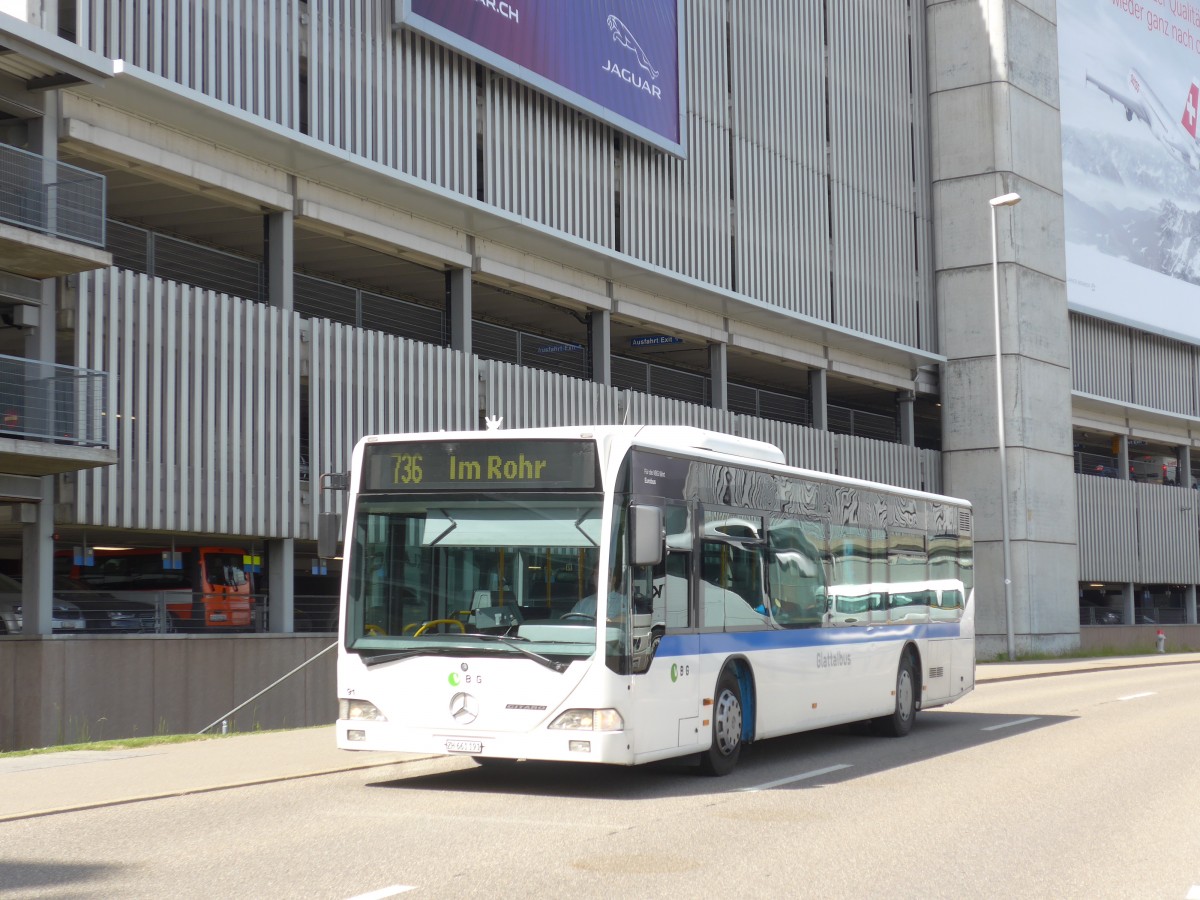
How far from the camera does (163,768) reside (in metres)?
13.7

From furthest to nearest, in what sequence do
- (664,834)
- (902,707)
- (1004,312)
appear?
(1004,312), (902,707), (664,834)

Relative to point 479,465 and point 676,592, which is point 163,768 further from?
point 676,592

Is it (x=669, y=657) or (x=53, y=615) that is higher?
(x=53, y=615)

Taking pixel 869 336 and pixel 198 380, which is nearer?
pixel 198 380

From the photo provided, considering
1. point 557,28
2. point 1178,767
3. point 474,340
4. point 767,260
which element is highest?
point 557,28

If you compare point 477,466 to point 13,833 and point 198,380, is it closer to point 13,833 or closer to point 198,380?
point 13,833

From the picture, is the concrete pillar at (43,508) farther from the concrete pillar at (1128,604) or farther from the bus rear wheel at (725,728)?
the concrete pillar at (1128,604)

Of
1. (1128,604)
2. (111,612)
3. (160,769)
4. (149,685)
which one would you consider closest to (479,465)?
(160,769)

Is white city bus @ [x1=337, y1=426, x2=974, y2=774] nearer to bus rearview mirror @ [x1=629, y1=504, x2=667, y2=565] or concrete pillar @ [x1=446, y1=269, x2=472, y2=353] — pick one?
bus rearview mirror @ [x1=629, y1=504, x2=667, y2=565]

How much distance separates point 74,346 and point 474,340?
14.1 m

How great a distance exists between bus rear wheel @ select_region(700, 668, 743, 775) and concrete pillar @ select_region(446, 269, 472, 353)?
1537 cm

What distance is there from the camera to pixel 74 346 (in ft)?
67.7

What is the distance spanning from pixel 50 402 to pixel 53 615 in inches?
121

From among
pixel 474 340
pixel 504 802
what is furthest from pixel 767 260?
pixel 504 802
